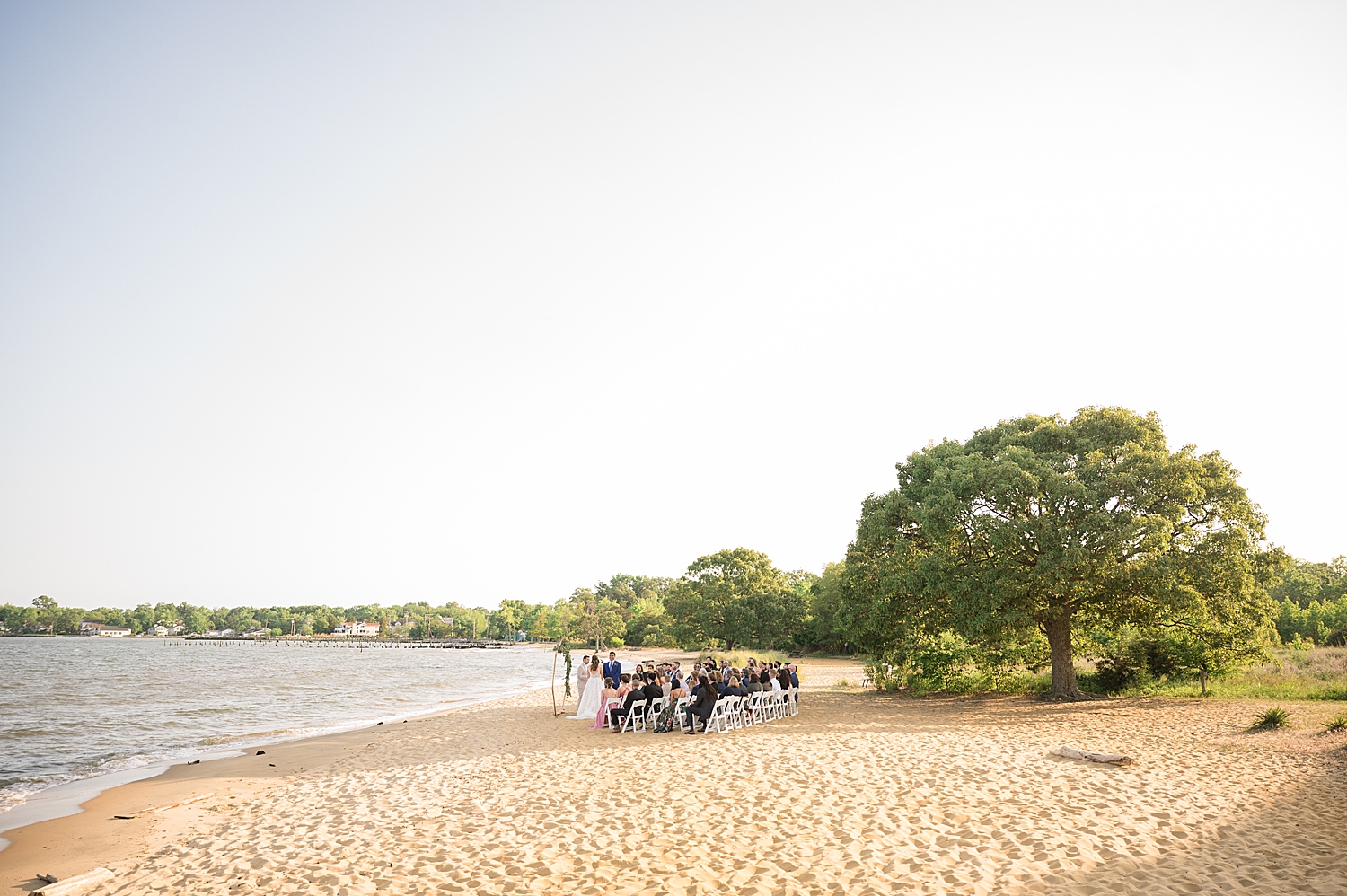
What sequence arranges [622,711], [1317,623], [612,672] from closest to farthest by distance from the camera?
[622,711]
[612,672]
[1317,623]

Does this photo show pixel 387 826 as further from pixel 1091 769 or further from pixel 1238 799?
pixel 1238 799

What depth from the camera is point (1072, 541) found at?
18.7m

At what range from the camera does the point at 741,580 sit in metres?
61.5

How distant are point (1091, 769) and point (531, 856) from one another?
8905mm

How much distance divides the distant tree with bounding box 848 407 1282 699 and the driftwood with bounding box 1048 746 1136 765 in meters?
6.98

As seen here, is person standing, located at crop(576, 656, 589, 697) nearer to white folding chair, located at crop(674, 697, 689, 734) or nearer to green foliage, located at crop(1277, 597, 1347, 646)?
white folding chair, located at crop(674, 697, 689, 734)

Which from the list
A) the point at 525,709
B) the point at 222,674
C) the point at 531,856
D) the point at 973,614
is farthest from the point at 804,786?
the point at 222,674

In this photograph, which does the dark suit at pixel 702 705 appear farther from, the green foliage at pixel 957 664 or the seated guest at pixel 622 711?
the green foliage at pixel 957 664

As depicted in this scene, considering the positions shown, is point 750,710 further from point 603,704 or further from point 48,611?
point 48,611

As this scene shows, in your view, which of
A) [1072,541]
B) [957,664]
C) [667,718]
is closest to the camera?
[667,718]

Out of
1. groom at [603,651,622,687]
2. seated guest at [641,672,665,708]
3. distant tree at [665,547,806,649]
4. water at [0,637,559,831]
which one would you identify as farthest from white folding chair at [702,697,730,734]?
distant tree at [665,547,806,649]

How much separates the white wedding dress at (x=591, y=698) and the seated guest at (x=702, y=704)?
3.30m

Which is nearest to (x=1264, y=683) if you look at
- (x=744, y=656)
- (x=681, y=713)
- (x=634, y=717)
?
(x=681, y=713)

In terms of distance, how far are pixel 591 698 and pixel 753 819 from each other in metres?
10.8
